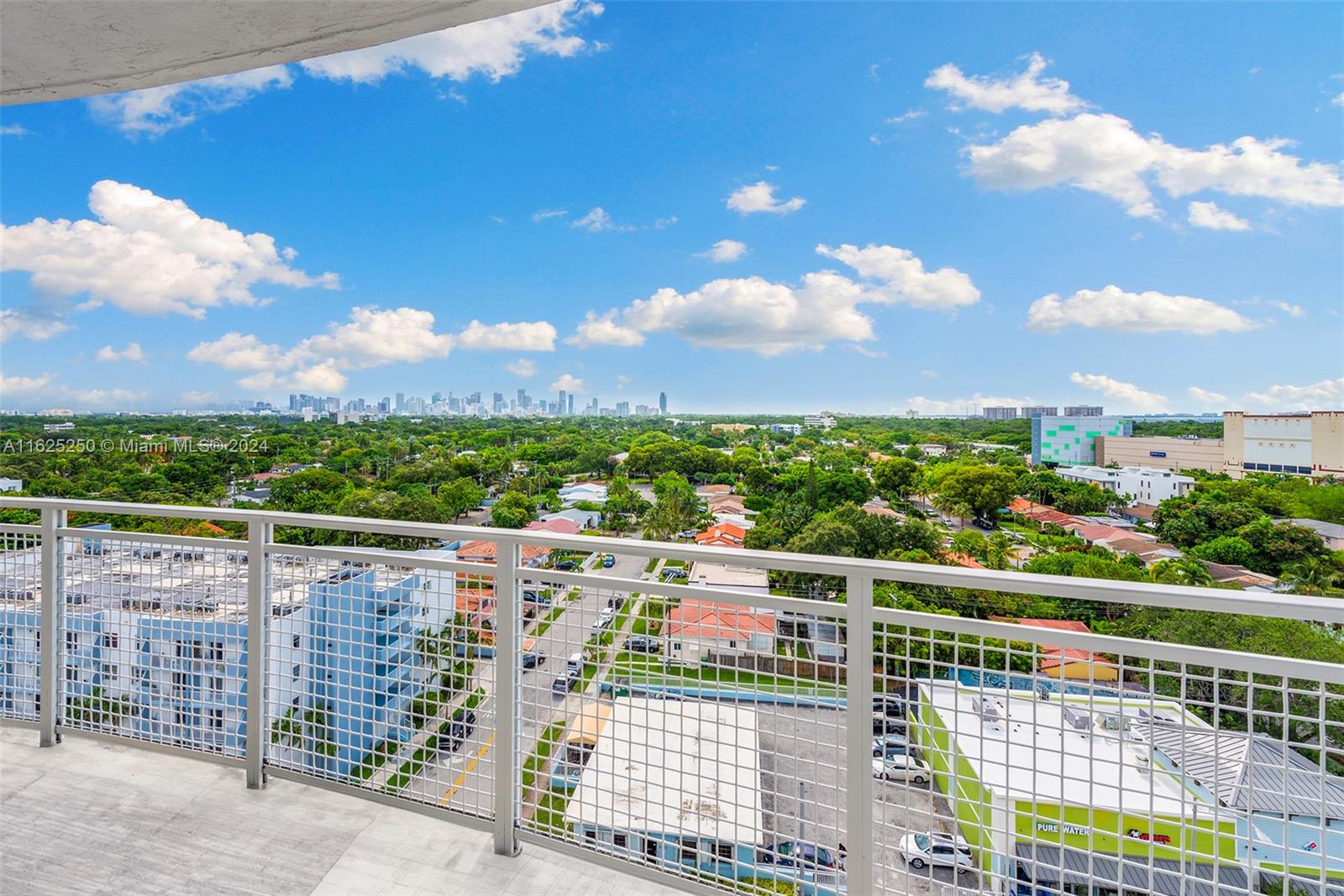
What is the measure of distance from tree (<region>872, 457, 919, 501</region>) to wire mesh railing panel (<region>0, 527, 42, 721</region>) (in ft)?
32.2

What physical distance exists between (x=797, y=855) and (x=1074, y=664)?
667 mm

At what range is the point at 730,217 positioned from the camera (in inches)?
652

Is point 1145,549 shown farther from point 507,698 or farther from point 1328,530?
point 507,698

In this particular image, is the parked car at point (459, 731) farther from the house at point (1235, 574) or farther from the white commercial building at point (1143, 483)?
the white commercial building at point (1143, 483)

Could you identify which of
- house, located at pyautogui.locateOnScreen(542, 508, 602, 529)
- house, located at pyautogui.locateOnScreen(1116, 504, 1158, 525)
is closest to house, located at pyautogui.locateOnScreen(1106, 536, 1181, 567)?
house, located at pyautogui.locateOnScreen(1116, 504, 1158, 525)

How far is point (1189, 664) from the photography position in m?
0.99

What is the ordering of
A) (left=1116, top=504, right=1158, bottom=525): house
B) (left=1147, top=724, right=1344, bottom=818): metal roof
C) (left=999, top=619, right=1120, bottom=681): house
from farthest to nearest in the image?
1. (left=1116, top=504, right=1158, bottom=525): house
2. (left=999, top=619, right=1120, bottom=681): house
3. (left=1147, top=724, right=1344, bottom=818): metal roof

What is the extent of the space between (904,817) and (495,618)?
996 mm

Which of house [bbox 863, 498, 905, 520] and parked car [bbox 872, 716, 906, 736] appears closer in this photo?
parked car [bbox 872, 716, 906, 736]

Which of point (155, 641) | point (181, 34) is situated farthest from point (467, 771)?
point (181, 34)

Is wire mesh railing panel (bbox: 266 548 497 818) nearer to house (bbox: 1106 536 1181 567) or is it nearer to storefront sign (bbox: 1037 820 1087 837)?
storefront sign (bbox: 1037 820 1087 837)

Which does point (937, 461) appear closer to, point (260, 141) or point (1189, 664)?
point (1189, 664)

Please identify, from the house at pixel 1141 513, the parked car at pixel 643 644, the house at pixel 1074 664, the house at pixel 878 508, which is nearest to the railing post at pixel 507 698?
the parked car at pixel 643 644

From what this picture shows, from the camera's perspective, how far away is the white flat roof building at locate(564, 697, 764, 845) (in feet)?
4.21
